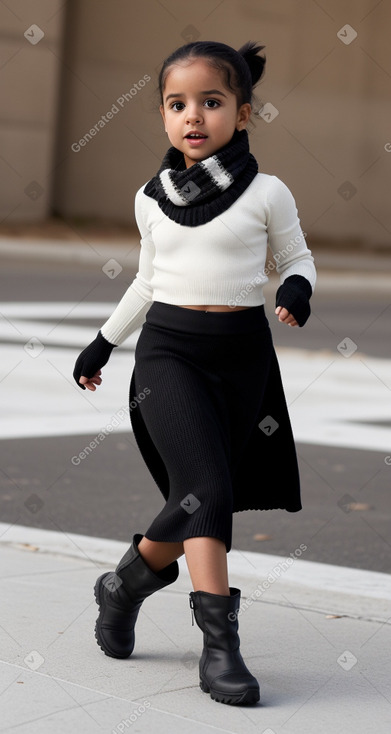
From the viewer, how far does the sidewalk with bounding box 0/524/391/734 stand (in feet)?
11.5

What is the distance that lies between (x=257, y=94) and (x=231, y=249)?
82.8 feet

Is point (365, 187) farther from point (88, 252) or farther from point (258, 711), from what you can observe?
point (258, 711)

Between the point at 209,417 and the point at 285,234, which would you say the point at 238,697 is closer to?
Result: the point at 209,417

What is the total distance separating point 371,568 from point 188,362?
6.88ft

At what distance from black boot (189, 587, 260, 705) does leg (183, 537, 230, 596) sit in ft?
0.08

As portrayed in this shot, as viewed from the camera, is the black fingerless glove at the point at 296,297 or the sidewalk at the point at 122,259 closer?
the black fingerless glove at the point at 296,297

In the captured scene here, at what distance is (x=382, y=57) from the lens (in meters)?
29.1

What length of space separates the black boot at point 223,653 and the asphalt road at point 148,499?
2.01 metres

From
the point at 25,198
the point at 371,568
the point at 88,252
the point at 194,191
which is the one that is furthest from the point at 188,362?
the point at 25,198

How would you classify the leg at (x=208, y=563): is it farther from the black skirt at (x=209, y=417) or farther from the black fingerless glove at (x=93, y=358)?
the black fingerless glove at (x=93, y=358)

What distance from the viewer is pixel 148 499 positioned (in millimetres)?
6750

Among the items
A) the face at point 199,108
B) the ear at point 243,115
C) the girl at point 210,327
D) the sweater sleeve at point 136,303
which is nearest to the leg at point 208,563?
the girl at point 210,327

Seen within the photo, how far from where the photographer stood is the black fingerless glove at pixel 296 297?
3746mm

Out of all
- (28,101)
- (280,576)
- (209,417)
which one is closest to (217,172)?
(209,417)
